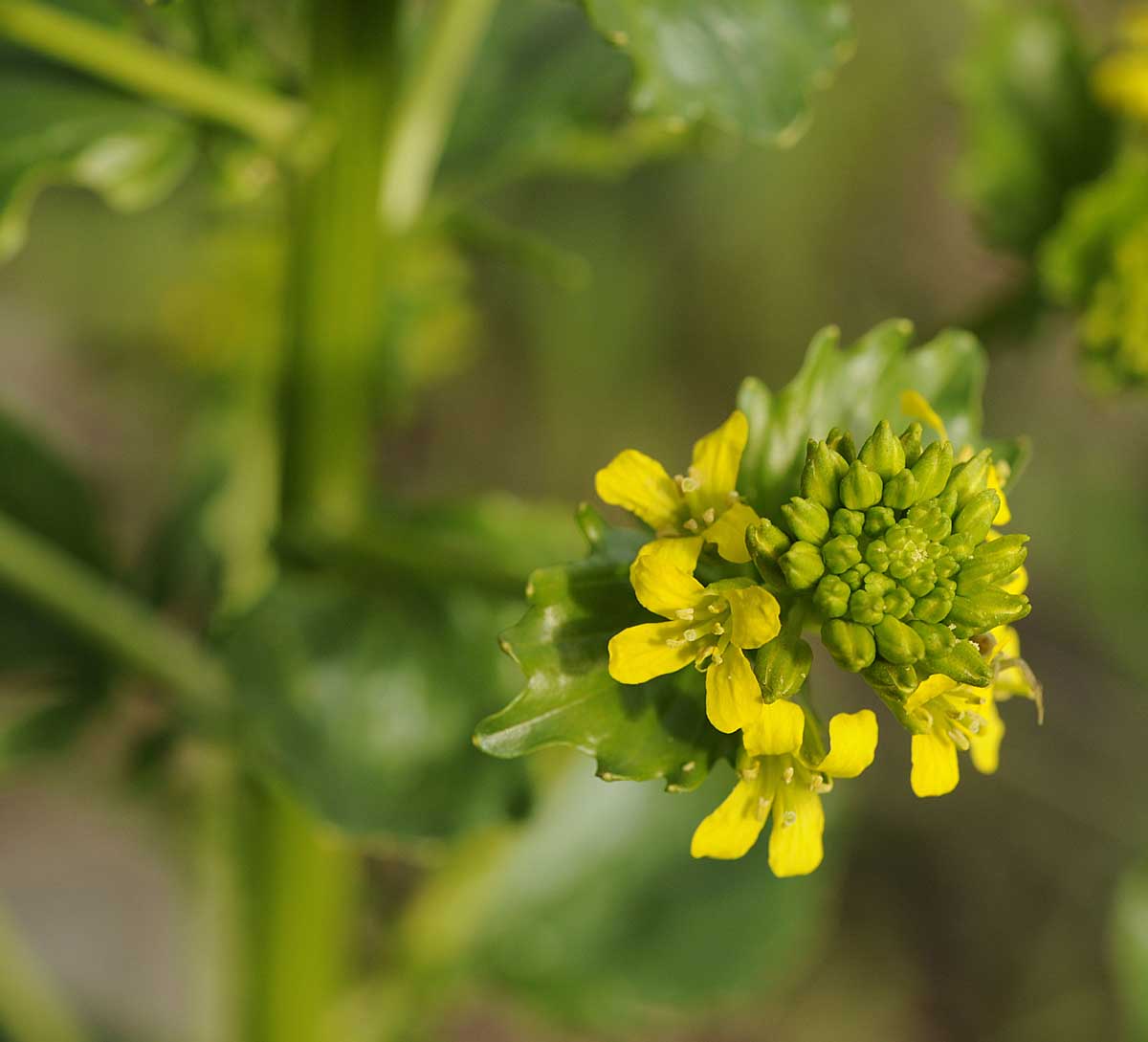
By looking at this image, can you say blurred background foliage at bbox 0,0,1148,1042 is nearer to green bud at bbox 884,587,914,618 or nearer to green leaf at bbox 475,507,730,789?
green leaf at bbox 475,507,730,789

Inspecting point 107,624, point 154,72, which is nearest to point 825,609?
point 154,72

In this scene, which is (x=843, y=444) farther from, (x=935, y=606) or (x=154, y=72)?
(x=154, y=72)

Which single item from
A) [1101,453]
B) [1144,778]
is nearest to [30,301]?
[1101,453]

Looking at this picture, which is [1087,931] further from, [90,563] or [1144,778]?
[90,563]

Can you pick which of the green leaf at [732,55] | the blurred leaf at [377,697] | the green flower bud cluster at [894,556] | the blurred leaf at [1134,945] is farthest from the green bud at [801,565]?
the blurred leaf at [1134,945]

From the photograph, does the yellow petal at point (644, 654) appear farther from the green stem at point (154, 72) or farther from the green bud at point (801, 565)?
the green stem at point (154, 72)

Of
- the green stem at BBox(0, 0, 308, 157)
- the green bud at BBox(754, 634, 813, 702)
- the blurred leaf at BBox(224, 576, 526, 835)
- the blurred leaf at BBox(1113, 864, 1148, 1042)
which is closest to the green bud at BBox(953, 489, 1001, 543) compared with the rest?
the green bud at BBox(754, 634, 813, 702)
